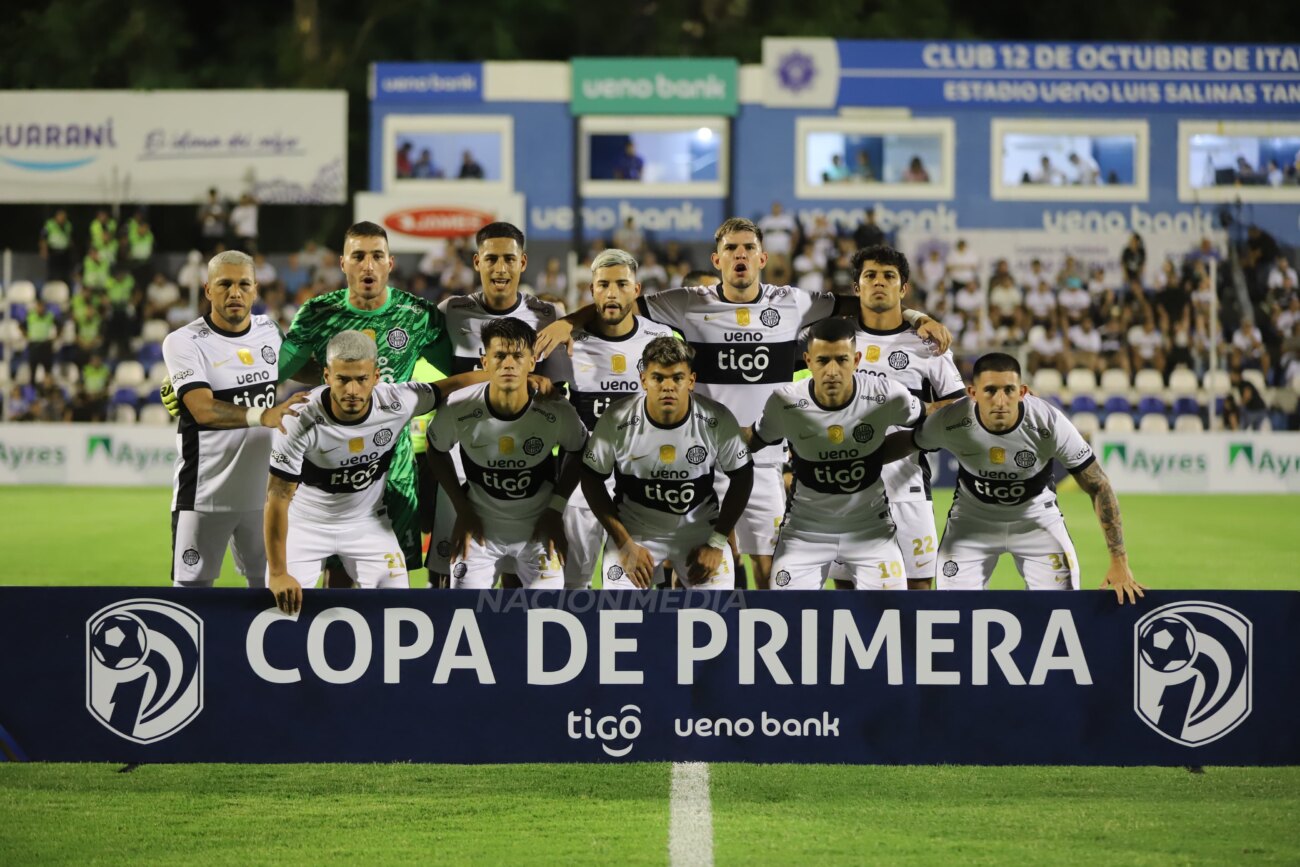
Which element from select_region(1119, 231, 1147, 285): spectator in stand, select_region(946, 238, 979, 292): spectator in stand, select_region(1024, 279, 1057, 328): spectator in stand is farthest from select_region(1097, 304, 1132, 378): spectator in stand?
select_region(946, 238, 979, 292): spectator in stand

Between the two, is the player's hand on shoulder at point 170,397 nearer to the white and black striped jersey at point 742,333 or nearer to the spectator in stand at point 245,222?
the white and black striped jersey at point 742,333

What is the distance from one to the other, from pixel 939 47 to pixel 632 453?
18.6 metres

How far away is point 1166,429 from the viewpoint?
20.7m

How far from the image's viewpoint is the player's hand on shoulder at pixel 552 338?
21.4ft

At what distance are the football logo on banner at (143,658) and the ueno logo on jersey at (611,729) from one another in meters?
1.43

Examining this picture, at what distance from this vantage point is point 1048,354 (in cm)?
2186

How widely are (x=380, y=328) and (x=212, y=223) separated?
17499 mm

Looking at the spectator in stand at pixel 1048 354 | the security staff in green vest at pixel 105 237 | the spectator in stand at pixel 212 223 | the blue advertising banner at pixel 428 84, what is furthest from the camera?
the blue advertising banner at pixel 428 84

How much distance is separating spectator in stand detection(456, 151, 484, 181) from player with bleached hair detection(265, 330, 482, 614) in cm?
1757

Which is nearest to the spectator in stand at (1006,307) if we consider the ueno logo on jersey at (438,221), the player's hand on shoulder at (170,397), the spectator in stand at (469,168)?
the ueno logo on jersey at (438,221)

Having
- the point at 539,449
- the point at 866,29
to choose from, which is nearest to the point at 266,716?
the point at 539,449

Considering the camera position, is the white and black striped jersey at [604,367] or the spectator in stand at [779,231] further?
the spectator in stand at [779,231]

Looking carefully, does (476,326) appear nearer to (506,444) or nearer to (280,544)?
(506,444)

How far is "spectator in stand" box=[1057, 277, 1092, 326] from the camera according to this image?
22234mm
